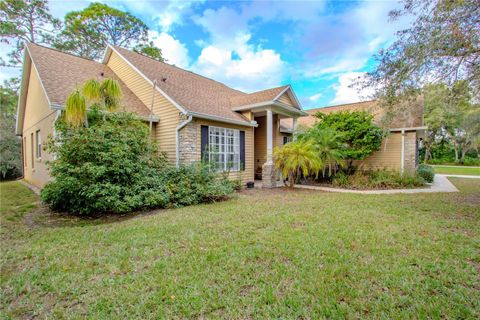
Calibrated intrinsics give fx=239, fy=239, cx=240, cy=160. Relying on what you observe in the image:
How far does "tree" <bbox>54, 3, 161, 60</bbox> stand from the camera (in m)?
17.3

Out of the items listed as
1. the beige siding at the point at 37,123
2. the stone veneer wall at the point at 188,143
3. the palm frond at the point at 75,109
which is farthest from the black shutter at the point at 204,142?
the beige siding at the point at 37,123

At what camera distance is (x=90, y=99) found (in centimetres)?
713

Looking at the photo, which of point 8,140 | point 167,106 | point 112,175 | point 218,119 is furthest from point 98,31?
point 112,175

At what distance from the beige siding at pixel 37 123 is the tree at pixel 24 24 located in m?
6.73

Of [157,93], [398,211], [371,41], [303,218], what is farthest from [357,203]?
[157,93]

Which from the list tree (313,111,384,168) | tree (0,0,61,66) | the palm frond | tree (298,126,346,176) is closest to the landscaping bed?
tree (298,126,346,176)

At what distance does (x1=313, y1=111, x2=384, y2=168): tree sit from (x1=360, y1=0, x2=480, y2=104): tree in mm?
5050

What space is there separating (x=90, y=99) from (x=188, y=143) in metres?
3.28

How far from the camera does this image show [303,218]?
5.37 m

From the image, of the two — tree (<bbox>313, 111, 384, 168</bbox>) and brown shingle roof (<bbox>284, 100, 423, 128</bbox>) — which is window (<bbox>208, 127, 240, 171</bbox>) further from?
brown shingle roof (<bbox>284, 100, 423, 128</bbox>)

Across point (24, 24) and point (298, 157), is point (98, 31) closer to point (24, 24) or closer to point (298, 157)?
point (24, 24)

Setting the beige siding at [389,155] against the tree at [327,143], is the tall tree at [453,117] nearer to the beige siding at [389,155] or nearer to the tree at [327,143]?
the beige siding at [389,155]

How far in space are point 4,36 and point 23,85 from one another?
6.58 m

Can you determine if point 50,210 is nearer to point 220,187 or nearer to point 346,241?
point 220,187
